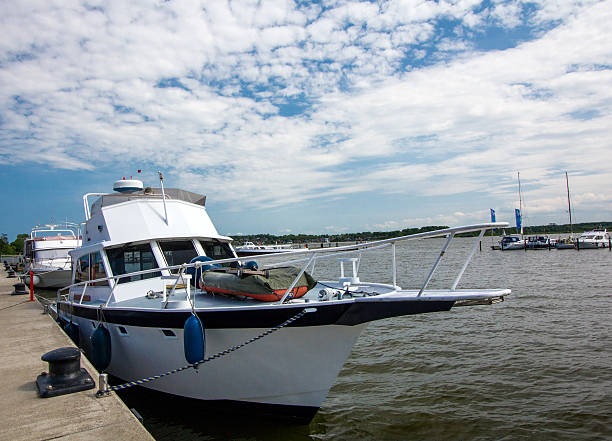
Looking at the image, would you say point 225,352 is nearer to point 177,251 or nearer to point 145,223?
point 177,251

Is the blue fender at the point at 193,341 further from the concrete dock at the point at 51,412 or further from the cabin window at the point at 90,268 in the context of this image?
the cabin window at the point at 90,268

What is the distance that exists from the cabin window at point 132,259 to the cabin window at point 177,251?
278 millimetres

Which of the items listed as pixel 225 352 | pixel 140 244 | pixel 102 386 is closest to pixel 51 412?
pixel 102 386

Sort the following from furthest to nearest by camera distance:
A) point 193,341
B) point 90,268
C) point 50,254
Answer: point 50,254
point 90,268
point 193,341

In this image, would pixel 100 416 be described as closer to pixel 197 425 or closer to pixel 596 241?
pixel 197 425

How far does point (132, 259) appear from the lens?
8.07 m

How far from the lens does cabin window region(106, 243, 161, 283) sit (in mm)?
7984

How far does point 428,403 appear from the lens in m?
7.02

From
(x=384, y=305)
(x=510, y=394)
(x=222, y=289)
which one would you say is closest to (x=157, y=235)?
(x=222, y=289)

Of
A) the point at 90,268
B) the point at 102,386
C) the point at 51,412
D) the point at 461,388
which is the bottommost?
the point at 461,388

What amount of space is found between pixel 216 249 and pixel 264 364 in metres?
4.04

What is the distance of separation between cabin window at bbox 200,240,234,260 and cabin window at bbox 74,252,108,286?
6.70 feet

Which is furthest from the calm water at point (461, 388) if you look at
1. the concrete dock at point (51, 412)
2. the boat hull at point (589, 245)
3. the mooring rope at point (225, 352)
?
the boat hull at point (589, 245)

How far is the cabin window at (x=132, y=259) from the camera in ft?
26.2
